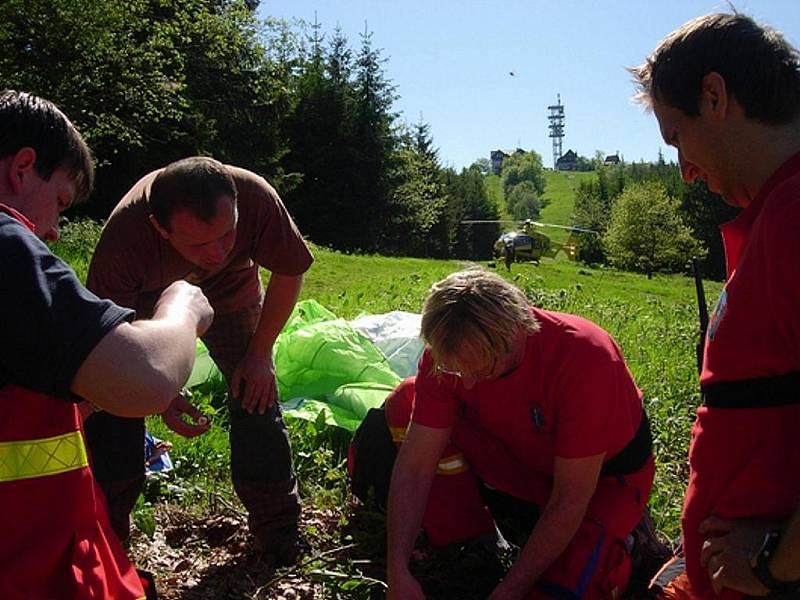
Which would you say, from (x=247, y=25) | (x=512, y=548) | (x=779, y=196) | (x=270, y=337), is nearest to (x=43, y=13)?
(x=247, y=25)

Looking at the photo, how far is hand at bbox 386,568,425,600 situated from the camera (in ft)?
8.32

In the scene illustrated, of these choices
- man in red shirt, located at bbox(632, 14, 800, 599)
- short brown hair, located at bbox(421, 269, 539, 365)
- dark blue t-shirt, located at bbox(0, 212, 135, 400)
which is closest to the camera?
dark blue t-shirt, located at bbox(0, 212, 135, 400)

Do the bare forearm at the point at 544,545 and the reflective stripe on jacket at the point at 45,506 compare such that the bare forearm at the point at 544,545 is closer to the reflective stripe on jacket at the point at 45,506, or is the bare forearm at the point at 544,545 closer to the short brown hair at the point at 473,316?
the short brown hair at the point at 473,316

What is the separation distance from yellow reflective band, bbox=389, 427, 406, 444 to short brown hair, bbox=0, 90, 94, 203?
2.02 metres

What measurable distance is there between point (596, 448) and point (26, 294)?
1.78 m

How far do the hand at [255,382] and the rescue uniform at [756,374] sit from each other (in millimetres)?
1924

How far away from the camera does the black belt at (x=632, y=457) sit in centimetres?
273

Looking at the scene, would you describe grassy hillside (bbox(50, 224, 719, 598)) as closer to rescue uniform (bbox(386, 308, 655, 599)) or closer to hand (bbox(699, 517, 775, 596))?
rescue uniform (bbox(386, 308, 655, 599))

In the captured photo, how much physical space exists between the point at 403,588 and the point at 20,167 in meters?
1.76

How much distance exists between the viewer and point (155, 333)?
139 cm

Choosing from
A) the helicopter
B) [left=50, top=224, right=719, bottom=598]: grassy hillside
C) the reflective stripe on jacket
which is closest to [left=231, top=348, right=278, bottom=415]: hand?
[left=50, top=224, right=719, bottom=598]: grassy hillside

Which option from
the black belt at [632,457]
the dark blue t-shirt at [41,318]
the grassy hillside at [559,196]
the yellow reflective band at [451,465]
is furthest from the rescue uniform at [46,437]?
the grassy hillside at [559,196]

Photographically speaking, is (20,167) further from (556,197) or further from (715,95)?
(556,197)

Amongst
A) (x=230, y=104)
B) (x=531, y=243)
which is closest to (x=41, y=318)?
(x=230, y=104)
